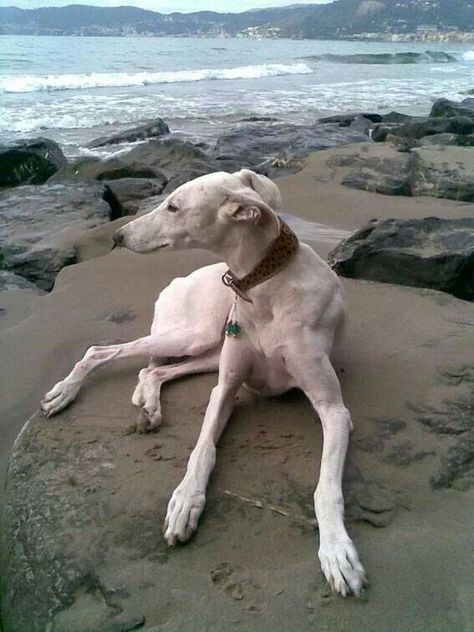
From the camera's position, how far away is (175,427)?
3338mm

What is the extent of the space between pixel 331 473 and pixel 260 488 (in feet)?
1.09

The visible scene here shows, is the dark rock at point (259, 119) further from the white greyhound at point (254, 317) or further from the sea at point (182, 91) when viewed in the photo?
the white greyhound at point (254, 317)

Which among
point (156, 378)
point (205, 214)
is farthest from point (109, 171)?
point (205, 214)

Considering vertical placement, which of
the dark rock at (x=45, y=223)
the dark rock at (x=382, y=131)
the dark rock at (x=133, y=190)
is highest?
the dark rock at (x=45, y=223)

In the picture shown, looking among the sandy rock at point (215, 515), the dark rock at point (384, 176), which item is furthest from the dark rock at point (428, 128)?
the sandy rock at point (215, 515)

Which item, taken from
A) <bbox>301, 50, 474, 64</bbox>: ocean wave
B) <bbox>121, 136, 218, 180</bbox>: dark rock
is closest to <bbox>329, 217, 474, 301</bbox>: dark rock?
<bbox>121, 136, 218, 180</bbox>: dark rock

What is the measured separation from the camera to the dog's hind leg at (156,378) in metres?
3.31

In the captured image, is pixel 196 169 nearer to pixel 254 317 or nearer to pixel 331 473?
pixel 254 317

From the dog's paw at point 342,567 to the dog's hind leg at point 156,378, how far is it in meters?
1.26

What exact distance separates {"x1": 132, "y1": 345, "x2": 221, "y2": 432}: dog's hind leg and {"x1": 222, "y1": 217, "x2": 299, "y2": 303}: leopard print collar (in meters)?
0.84

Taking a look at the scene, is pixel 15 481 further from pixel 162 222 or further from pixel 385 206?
pixel 385 206

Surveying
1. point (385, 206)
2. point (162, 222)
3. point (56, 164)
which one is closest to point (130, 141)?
point (56, 164)

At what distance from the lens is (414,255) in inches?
197

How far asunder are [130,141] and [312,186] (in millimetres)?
7639
